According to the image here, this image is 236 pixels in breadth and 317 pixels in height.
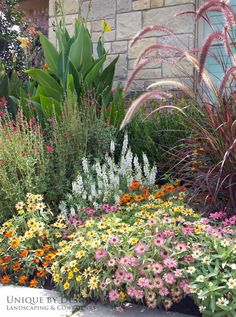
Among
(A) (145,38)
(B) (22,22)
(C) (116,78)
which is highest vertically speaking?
(B) (22,22)

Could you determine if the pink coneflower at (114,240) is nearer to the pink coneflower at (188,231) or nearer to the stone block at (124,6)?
the pink coneflower at (188,231)

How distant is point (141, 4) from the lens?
505 centimetres

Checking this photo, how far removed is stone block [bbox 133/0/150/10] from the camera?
5.00 meters

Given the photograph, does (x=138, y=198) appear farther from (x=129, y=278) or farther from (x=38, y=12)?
(x=38, y=12)

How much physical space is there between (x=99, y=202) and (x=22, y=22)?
6.48m

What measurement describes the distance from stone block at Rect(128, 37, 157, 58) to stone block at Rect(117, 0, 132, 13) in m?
0.42

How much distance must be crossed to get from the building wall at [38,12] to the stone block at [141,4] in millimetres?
3362

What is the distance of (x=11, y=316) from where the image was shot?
202cm

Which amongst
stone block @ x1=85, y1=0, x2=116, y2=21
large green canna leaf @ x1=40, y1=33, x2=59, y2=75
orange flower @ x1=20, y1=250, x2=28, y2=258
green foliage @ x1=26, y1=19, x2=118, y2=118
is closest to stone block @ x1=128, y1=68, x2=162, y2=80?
green foliage @ x1=26, y1=19, x2=118, y2=118

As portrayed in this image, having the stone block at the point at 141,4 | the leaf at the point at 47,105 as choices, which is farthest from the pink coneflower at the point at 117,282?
the stone block at the point at 141,4

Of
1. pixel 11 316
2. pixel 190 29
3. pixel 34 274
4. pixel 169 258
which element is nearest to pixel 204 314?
pixel 169 258

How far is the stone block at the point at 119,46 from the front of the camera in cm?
518

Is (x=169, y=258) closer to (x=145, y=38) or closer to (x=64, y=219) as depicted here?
(x=64, y=219)

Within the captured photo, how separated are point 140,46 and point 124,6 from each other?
0.54m
